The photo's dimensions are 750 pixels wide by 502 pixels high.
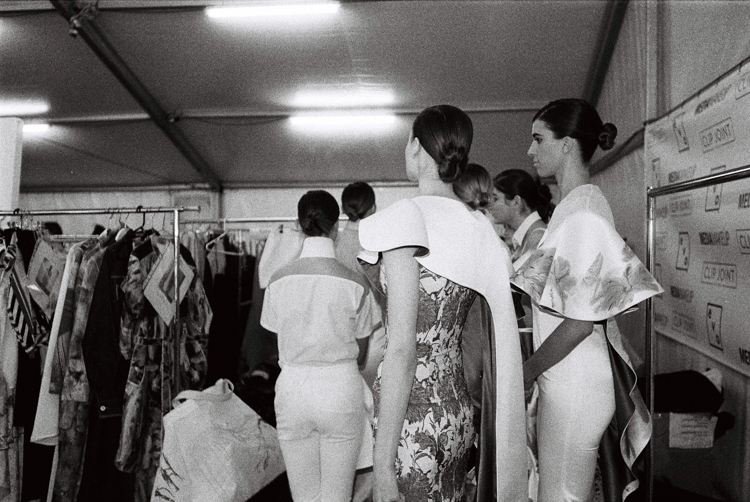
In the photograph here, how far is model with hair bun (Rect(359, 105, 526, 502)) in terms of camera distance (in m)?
1.31

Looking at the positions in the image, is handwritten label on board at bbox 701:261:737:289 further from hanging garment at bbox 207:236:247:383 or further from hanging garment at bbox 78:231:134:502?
hanging garment at bbox 207:236:247:383

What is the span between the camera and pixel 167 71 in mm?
5965

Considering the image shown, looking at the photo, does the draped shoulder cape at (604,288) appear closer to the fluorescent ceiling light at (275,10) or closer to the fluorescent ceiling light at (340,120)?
the fluorescent ceiling light at (275,10)

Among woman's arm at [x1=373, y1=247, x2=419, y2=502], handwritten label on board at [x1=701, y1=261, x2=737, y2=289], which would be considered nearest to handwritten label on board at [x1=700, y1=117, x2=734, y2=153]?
handwritten label on board at [x1=701, y1=261, x2=737, y2=289]

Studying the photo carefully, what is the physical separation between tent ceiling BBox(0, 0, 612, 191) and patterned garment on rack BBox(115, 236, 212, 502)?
2896mm

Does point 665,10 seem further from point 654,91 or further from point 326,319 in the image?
point 326,319

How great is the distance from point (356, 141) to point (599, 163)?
8.93 feet

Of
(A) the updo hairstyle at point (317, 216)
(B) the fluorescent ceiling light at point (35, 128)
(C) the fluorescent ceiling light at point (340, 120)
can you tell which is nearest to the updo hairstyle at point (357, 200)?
(A) the updo hairstyle at point (317, 216)

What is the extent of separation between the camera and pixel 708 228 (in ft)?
9.31

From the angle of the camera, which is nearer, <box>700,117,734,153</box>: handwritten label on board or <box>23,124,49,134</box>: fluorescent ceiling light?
<box>700,117,734,153</box>: handwritten label on board

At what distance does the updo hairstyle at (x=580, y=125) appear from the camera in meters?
1.76

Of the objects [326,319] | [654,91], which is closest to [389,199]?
[654,91]

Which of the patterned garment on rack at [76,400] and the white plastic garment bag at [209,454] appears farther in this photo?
the patterned garment on rack at [76,400]

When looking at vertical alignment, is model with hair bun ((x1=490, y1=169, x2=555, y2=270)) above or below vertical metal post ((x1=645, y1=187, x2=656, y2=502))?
above
